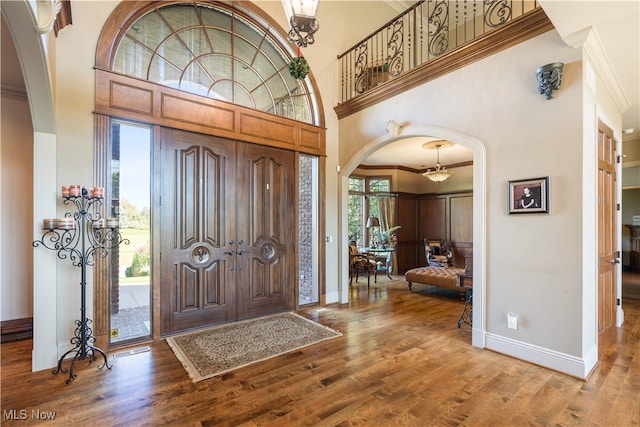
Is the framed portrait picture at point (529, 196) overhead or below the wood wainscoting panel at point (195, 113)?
below

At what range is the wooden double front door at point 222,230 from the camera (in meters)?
3.58

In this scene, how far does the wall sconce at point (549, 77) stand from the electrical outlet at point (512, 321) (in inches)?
83.5

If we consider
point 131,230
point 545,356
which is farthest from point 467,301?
point 131,230

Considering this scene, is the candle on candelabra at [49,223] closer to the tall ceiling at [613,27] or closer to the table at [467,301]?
the tall ceiling at [613,27]

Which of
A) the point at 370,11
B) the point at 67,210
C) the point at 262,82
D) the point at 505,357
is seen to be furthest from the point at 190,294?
the point at 370,11

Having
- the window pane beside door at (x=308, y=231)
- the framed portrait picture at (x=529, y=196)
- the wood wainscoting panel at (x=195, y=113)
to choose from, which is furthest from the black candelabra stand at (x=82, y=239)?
the framed portrait picture at (x=529, y=196)

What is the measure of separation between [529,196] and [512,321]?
49.3 inches

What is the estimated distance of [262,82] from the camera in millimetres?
4453

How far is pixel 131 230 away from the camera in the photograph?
3352mm

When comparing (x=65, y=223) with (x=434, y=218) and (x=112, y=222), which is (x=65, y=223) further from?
(x=434, y=218)

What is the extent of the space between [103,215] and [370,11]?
5746 millimetres

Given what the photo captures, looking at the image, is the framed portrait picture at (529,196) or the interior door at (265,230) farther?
the interior door at (265,230)

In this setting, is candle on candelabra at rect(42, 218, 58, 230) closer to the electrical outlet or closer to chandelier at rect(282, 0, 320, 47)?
chandelier at rect(282, 0, 320, 47)

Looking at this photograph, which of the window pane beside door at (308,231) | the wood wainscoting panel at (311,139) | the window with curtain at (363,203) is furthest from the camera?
the window with curtain at (363,203)
